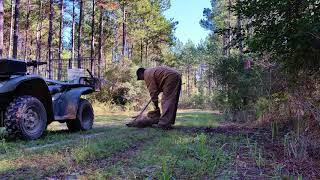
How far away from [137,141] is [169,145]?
0.91 metres

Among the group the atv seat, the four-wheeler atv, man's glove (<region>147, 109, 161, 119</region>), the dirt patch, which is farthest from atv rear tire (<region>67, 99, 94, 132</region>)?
the dirt patch

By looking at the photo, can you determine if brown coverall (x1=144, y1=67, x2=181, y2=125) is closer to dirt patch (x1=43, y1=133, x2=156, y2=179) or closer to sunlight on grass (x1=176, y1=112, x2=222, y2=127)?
sunlight on grass (x1=176, y1=112, x2=222, y2=127)

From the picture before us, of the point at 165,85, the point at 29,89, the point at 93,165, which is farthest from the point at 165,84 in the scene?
the point at 93,165

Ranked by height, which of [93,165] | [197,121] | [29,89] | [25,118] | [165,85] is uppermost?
[165,85]

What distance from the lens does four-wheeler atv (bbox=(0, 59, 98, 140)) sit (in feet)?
23.9

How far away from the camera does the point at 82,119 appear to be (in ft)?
33.4

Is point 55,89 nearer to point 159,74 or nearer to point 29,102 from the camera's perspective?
point 29,102

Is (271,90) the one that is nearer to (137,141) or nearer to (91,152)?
(137,141)

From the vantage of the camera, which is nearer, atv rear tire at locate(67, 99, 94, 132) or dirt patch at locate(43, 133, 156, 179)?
dirt patch at locate(43, 133, 156, 179)

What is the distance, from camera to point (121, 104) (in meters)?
26.9

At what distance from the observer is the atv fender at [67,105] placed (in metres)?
8.98

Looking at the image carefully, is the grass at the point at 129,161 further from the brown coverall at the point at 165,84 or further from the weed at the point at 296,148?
the brown coverall at the point at 165,84

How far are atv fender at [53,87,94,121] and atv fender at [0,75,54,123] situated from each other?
1.29 feet

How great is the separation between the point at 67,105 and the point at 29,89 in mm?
1214
